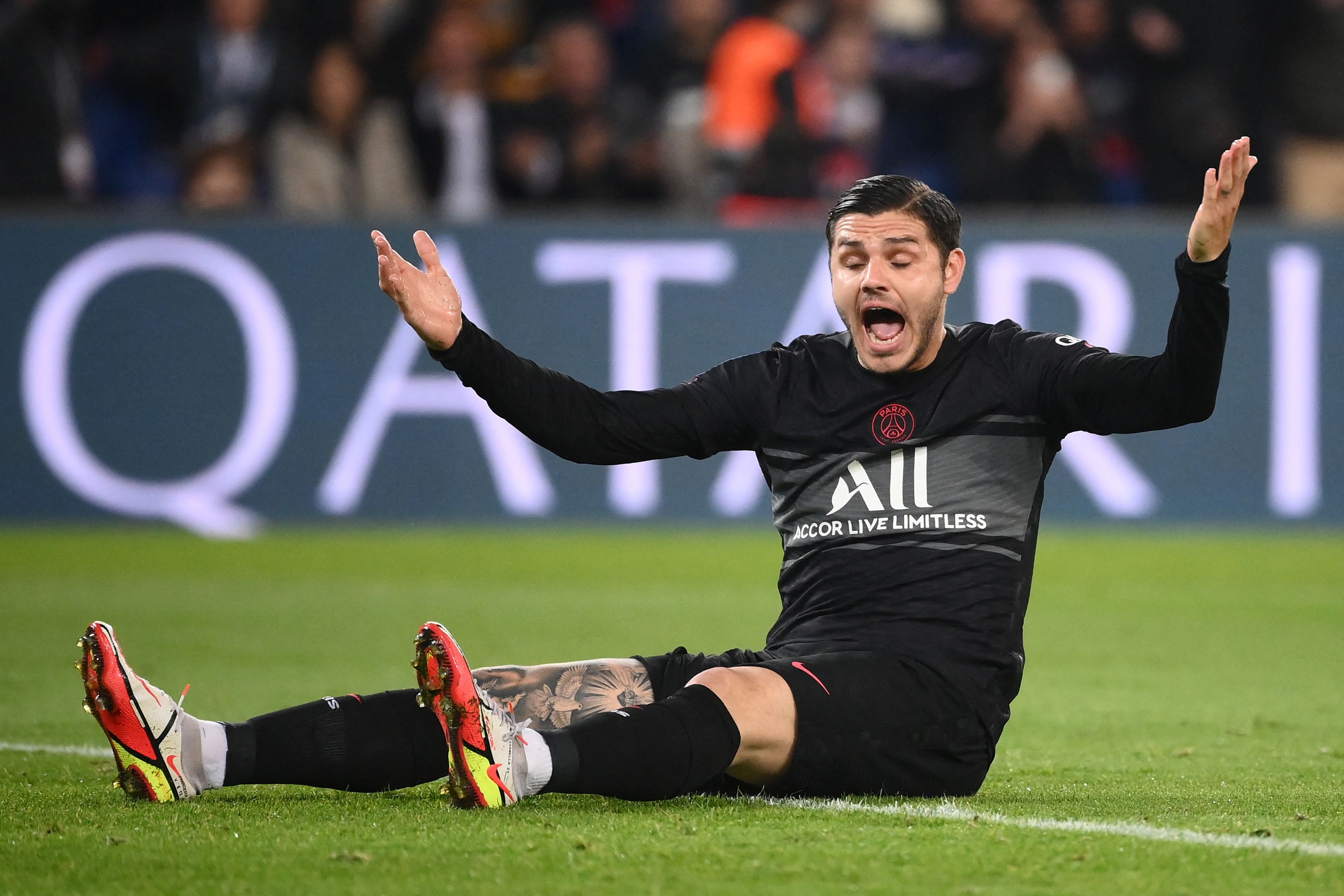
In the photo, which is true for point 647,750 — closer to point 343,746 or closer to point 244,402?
point 343,746

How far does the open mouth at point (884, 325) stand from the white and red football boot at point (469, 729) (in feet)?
Result: 4.01

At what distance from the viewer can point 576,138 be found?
521 inches

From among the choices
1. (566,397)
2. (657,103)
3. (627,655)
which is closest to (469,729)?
(566,397)

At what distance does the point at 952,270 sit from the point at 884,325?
0.23 meters

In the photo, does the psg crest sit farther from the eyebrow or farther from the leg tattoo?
the leg tattoo

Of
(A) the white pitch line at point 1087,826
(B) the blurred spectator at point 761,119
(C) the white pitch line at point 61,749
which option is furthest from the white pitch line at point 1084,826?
(B) the blurred spectator at point 761,119

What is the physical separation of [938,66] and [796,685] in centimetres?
1069

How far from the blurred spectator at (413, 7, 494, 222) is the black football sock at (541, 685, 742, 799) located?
9.24 metres

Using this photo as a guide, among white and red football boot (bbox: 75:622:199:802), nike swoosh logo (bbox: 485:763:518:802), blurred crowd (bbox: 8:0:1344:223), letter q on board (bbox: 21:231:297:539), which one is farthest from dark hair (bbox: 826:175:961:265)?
blurred crowd (bbox: 8:0:1344:223)

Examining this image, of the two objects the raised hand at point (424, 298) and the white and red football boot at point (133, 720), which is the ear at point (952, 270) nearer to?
the raised hand at point (424, 298)

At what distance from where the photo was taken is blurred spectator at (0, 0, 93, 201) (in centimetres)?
1202

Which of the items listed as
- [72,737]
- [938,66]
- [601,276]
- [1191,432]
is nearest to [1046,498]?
[1191,432]

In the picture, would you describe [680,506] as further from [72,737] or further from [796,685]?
[796,685]

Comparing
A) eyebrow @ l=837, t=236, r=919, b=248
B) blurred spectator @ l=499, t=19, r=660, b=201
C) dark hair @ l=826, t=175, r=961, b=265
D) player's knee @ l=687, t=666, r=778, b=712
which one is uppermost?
blurred spectator @ l=499, t=19, r=660, b=201
